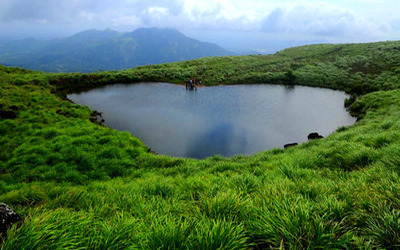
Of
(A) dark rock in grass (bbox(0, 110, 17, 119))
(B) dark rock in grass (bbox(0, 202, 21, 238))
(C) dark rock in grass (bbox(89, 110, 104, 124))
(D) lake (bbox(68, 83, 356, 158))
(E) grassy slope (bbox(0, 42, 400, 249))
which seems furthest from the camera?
(C) dark rock in grass (bbox(89, 110, 104, 124))

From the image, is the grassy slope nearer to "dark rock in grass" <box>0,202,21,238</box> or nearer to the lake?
"dark rock in grass" <box>0,202,21,238</box>

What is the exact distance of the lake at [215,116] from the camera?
16.6 meters

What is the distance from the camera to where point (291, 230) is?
2844 millimetres

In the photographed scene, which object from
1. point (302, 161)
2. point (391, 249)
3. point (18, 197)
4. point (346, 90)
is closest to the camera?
point (391, 249)

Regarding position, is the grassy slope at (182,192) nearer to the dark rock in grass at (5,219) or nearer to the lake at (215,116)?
the dark rock in grass at (5,219)

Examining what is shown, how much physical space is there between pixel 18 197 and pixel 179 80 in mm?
40260

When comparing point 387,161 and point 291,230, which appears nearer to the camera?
point 291,230

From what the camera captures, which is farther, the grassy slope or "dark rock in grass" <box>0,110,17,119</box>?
"dark rock in grass" <box>0,110,17,119</box>

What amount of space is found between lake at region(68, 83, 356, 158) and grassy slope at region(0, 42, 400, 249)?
3.52 metres

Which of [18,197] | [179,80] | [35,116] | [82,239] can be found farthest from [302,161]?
[179,80]

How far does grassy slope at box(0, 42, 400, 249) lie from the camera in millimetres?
2789

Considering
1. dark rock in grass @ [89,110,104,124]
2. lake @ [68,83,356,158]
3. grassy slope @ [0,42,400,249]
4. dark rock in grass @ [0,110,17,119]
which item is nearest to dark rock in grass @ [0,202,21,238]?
grassy slope @ [0,42,400,249]

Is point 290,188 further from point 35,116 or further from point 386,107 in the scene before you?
point 386,107

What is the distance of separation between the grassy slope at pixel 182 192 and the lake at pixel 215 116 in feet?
11.5
